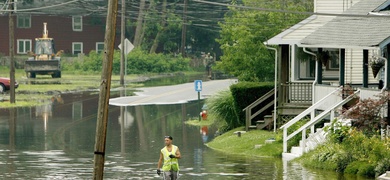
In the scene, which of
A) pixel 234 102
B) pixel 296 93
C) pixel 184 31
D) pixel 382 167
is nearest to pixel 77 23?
pixel 184 31

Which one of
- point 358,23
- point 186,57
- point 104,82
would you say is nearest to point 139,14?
point 186,57

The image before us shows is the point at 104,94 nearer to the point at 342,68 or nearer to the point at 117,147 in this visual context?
the point at 342,68

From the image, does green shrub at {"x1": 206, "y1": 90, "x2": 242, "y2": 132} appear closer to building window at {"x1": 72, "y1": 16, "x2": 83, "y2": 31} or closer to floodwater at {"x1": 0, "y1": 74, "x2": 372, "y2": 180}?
floodwater at {"x1": 0, "y1": 74, "x2": 372, "y2": 180}

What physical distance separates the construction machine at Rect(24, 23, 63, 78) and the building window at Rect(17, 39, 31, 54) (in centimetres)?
2398

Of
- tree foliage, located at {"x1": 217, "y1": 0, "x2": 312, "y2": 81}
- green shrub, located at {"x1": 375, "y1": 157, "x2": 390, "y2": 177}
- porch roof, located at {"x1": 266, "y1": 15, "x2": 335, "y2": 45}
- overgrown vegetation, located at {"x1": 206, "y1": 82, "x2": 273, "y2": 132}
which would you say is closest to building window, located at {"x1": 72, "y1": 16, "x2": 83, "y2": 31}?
tree foliage, located at {"x1": 217, "y1": 0, "x2": 312, "y2": 81}

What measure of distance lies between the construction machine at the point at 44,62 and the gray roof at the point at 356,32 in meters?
50.4

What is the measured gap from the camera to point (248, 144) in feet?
125

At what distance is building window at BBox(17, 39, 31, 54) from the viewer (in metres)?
116

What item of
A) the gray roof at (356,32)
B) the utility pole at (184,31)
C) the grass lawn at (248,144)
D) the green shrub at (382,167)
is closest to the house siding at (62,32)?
the utility pole at (184,31)

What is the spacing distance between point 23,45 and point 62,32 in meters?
4.39

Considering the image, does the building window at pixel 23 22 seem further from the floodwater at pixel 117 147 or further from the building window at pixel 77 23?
the floodwater at pixel 117 147

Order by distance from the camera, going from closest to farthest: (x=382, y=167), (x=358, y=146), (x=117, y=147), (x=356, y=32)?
(x=382, y=167) → (x=358, y=146) → (x=356, y=32) → (x=117, y=147)

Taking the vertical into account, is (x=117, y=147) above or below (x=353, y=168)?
below

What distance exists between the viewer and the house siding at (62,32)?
116250 millimetres
